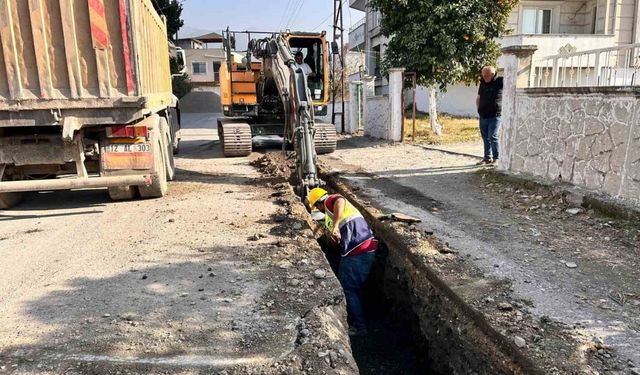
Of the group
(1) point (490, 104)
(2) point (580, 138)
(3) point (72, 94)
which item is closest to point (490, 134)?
(1) point (490, 104)

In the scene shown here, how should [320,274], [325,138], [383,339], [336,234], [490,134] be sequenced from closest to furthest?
1. [320,274]
2. [336,234]
3. [383,339]
4. [490,134]
5. [325,138]

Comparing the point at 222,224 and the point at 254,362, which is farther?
the point at 222,224

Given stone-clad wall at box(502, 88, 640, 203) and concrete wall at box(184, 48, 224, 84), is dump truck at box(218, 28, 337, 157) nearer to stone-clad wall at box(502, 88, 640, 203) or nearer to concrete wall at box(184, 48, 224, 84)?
stone-clad wall at box(502, 88, 640, 203)

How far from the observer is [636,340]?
3135 mm

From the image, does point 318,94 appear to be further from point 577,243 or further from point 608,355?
point 608,355

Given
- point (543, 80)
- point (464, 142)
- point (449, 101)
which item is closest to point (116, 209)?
point (543, 80)

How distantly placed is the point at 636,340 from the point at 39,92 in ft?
20.3

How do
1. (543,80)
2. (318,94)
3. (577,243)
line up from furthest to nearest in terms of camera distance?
1. (318,94)
2. (543,80)
3. (577,243)

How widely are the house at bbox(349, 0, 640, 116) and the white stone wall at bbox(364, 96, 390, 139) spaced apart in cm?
226

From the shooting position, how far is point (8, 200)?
6777 mm

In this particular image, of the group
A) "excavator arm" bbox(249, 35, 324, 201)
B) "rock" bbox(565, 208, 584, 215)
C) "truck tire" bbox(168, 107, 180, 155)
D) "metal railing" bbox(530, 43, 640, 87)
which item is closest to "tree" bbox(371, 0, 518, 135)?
"excavator arm" bbox(249, 35, 324, 201)

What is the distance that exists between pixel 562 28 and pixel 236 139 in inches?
605

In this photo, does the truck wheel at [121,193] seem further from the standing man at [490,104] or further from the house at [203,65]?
the house at [203,65]

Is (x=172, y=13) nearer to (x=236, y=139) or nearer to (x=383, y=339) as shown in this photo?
(x=236, y=139)
